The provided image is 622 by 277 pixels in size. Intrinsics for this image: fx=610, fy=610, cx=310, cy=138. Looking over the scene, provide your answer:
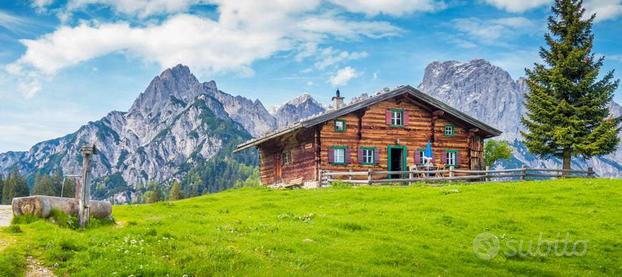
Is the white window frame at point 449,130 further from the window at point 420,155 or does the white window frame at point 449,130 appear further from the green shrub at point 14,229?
the green shrub at point 14,229

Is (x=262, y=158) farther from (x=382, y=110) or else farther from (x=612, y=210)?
(x=612, y=210)

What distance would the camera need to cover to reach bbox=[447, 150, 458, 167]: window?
49.2 meters

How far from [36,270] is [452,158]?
1570 inches

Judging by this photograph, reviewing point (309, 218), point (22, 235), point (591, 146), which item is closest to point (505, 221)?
point (309, 218)

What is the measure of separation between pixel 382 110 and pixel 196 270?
3451cm

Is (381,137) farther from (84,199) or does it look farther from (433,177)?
(84,199)

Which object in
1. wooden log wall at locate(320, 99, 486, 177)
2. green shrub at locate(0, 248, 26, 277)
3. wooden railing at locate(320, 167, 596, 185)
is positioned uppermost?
wooden log wall at locate(320, 99, 486, 177)

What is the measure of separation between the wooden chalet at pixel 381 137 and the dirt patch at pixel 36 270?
1166 inches

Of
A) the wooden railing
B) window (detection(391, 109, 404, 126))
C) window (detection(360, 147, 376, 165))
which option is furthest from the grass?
window (detection(391, 109, 404, 126))

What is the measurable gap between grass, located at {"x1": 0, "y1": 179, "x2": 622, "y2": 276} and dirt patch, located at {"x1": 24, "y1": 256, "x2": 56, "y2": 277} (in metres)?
0.19

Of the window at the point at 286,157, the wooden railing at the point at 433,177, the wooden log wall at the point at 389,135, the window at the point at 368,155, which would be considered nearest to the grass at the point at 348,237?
the wooden railing at the point at 433,177

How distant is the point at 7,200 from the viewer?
470 feet

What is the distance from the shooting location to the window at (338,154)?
148 ft

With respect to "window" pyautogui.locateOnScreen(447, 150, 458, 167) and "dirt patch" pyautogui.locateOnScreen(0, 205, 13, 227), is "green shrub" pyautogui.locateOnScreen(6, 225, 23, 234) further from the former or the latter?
"window" pyautogui.locateOnScreen(447, 150, 458, 167)
